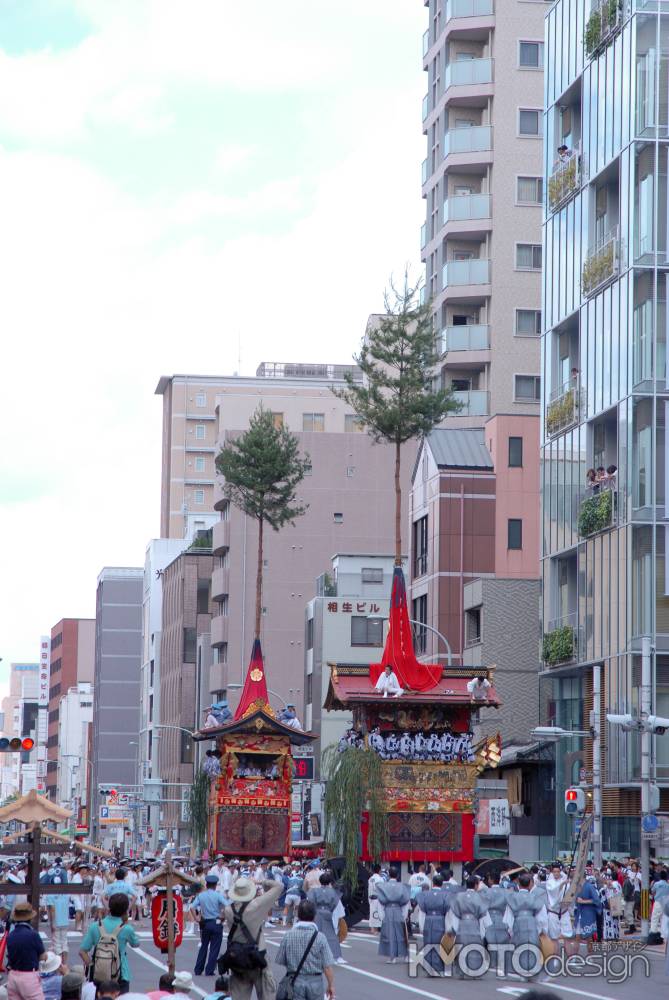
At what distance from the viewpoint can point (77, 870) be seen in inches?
1640

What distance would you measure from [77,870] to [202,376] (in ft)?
305

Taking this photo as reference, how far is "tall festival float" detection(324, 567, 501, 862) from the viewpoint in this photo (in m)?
47.1

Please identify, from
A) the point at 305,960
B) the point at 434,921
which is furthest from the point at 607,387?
the point at 305,960

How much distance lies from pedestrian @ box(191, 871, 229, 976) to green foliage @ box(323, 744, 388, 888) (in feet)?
57.4

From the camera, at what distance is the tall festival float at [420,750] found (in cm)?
4712

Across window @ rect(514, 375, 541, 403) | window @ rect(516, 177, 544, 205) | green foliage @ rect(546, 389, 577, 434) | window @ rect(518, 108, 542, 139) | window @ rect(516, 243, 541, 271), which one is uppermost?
window @ rect(518, 108, 542, 139)

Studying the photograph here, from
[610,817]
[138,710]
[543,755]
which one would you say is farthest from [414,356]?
[138,710]

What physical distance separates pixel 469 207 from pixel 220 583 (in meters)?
31.1

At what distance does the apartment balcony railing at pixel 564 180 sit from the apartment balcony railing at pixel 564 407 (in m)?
6.02

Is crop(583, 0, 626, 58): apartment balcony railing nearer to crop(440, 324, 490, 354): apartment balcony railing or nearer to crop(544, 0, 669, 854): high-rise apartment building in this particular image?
crop(544, 0, 669, 854): high-rise apartment building

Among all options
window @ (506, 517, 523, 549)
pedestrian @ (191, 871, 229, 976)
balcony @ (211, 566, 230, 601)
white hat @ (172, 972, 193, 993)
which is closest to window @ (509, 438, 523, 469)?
window @ (506, 517, 523, 549)

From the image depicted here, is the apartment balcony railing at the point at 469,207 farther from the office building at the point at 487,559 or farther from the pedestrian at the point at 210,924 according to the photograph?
the pedestrian at the point at 210,924

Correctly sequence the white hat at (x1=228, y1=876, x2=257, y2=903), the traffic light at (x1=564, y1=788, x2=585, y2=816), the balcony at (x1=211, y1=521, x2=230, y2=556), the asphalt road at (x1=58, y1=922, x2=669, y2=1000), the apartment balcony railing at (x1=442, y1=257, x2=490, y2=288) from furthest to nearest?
the balcony at (x1=211, y1=521, x2=230, y2=556) → the apartment balcony railing at (x1=442, y1=257, x2=490, y2=288) → the traffic light at (x1=564, y1=788, x2=585, y2=816) → the asphalt road at (x1=58, y1=922, x2=669, y2=1000) → the white hat at (x1=228, y1=876, x2=257, y2=903)

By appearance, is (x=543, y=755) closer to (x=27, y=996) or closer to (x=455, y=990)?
(x=455, y=990)
